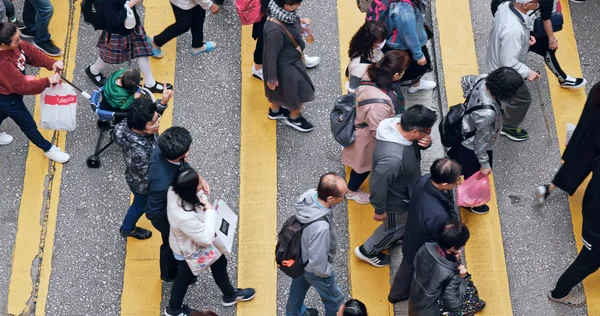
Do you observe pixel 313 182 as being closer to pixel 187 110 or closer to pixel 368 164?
pixel 368 164

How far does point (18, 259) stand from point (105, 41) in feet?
7.14

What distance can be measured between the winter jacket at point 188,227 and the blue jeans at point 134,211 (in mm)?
791

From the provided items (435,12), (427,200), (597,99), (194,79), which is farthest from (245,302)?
(435,12)

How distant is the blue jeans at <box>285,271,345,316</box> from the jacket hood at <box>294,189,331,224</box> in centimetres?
50

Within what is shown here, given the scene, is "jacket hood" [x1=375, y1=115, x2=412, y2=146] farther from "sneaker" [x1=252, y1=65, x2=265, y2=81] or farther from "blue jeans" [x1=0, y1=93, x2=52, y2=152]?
"blue jeans" [x1=0, y1=93, x2=52, y2=152]

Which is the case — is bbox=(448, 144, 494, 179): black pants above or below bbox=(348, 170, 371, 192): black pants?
above

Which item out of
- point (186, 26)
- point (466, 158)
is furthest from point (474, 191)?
point (186, 26)

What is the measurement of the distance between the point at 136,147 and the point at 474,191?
286 centimetres

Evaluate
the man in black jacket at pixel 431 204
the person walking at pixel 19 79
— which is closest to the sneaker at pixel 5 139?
the person walking at pixel 19 79

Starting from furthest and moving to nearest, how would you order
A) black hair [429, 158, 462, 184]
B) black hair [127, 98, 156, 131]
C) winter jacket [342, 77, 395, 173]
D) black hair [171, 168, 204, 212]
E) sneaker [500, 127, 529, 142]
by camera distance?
sneaker [500, 127, 529, 142] → winter jacket [342, 77, 395, 173] → black hair [127, 98, 156, 131] → black hair [429, 158, 462, 184] → black hair [171, 168, 204, 212]

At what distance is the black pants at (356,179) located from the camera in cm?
706

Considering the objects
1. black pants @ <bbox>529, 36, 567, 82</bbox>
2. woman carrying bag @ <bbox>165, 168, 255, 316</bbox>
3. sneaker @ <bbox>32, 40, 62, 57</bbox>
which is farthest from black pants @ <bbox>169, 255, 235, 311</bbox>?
black pants @ <bbox>529, 36, 567, 82</bbox>

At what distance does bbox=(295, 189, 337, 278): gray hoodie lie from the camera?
5.49 meters

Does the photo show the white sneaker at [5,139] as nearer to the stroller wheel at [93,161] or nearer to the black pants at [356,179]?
the stroller wheel at [93,161]
